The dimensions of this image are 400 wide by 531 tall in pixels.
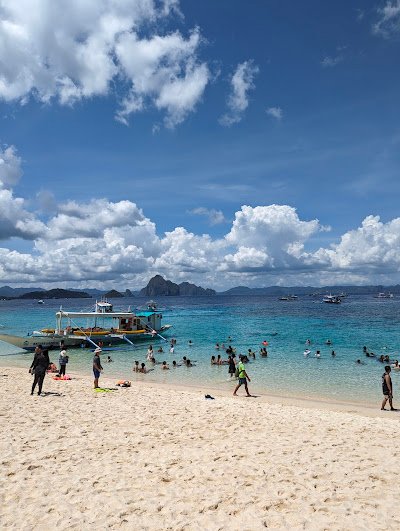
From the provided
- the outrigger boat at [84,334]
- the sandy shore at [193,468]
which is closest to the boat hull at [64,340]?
the outrigger boat at [84,334]

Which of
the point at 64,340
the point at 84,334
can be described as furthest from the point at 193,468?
the point at 84,334

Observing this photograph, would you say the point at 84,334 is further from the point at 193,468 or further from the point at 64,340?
the point at 193,468

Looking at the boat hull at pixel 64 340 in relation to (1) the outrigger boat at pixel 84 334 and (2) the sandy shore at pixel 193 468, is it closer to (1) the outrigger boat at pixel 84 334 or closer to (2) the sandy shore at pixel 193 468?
(1) the outrigger boat at pixel 84 334

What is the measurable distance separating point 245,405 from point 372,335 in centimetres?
3735

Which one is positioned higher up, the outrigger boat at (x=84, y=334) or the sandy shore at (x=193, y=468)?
the sandy shore at (x=193, y=468)

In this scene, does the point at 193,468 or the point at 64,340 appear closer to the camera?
the point at 193,468

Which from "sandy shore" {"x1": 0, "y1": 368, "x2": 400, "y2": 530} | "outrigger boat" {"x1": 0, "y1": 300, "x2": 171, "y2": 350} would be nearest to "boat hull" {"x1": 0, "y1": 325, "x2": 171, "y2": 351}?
"outrigger boat" {"x1": 0, "y1": 300, "x2": 171, "y2": 350}

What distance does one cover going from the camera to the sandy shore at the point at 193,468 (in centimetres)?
689

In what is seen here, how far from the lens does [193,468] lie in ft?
29.5

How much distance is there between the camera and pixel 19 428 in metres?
11.6

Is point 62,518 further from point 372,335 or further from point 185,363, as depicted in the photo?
point 372,335

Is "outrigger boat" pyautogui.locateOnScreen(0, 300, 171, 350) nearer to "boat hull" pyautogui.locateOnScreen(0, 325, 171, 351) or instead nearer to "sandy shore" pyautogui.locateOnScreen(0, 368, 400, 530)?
"boat hull" pyautogui.locateOnScreen(0, 325, 171, 351)

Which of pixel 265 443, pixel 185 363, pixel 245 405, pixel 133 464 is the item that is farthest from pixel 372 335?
pixel 133 464

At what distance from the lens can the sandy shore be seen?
6887 millimetres
